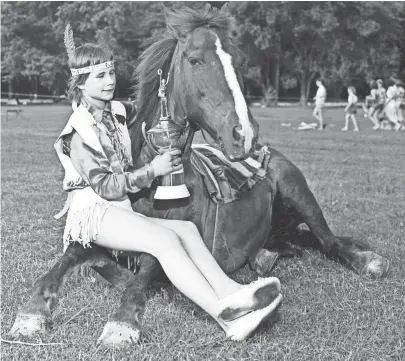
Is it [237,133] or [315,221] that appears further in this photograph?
[315,221]

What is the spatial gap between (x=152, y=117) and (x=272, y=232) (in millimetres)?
1973

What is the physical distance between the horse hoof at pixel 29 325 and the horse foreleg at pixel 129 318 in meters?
0.37

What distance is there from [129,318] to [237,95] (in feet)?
4.29

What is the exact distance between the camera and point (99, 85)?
12.4 feet

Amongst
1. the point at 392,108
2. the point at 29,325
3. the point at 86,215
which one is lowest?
the point at 392,108

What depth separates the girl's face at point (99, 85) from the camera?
12.4 feet

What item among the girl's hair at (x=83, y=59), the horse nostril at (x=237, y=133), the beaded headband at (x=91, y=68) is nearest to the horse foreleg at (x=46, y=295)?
the girl's hair at (x=83, y=59)

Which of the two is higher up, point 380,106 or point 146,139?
point 146,139

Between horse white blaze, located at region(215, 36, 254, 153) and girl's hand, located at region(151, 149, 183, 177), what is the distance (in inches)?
17.8

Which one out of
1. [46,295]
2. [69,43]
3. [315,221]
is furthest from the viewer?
[315,221]

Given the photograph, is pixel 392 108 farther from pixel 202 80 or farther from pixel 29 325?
pixel 29 325

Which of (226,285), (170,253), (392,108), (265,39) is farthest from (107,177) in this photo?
(265,39)

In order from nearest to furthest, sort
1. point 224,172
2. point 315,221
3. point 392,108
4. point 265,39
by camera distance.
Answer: point 224,172, point 315,221, point 392,108, point 265,39

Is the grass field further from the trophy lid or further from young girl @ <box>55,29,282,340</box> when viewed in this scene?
the trophy lid
